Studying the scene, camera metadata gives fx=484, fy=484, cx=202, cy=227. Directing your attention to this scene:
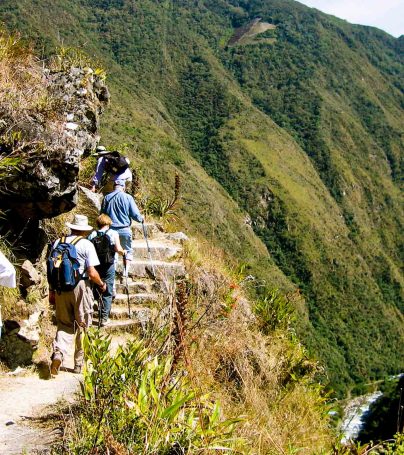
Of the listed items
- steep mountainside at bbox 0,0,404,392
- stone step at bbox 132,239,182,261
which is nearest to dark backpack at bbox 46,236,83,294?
stone step at bbox 132,239,182,261

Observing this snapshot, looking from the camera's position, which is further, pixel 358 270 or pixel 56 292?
pixel 358 270

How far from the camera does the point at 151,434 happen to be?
2.97m

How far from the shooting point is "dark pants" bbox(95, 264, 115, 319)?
229 inches

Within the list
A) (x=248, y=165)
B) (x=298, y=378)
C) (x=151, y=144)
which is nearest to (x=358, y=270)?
(x=248, y=165)

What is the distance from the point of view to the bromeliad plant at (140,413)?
116 inches

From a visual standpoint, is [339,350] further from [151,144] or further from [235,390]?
[235,390]

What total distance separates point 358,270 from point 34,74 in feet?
409

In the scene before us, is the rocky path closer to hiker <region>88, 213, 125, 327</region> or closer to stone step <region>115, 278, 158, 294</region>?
stone step <region>115, 278, 158, 294</region>

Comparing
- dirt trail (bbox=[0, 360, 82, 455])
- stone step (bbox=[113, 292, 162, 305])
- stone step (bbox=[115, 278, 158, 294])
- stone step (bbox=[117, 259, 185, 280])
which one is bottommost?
dirt trail (bbox=[0, 360, 82, 455])

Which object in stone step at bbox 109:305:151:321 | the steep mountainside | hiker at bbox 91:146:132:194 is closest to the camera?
stone step at bbox 109:305:151:321

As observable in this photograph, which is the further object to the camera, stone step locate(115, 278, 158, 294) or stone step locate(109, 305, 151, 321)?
stone step locate(115, 278, 158, 294)

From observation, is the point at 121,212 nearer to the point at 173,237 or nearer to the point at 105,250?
the point at 105,250

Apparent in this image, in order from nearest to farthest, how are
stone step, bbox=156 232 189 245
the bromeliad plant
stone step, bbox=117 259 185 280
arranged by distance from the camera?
the bromeliad plant < stone step, bbox=117 259 185 280 < stone step, bbox=156 232 189 245

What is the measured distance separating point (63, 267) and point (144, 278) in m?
2.85
